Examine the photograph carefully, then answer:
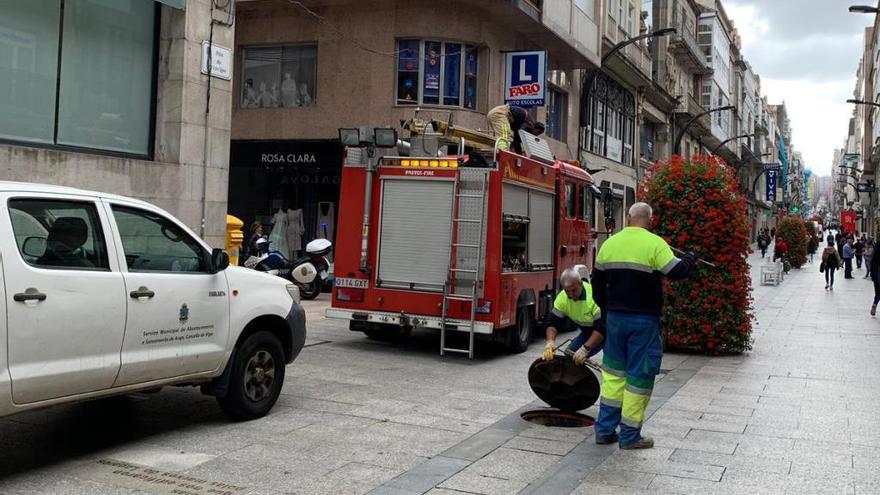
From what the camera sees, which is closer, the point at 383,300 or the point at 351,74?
the point at 383,300

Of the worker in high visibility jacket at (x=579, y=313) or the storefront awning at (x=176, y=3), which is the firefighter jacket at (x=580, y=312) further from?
the storefront awning at (x=176, y=3)

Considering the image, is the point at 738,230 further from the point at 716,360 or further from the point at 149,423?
the point at 149,423

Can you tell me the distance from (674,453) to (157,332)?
374 centimetres

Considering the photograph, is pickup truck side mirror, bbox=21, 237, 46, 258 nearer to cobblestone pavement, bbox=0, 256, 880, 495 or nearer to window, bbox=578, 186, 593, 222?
cobblestone pavement, bbox=0, 256, 880, 495

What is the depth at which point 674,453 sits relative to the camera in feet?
19.2

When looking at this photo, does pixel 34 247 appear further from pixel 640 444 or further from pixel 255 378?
pixel 640 444

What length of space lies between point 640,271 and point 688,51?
3939cm

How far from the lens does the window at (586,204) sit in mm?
13047

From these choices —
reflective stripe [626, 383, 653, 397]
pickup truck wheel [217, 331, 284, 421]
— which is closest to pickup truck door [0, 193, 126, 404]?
pickup truck wheel [217, 331, 284, 421]

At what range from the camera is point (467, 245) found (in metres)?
9.80

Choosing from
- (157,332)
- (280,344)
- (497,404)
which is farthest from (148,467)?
(497,404)

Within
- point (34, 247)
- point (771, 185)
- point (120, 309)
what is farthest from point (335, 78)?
point (771, 185)

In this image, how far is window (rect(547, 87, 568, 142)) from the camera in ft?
80.5

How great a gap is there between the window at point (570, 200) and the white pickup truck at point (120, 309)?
6466mm
